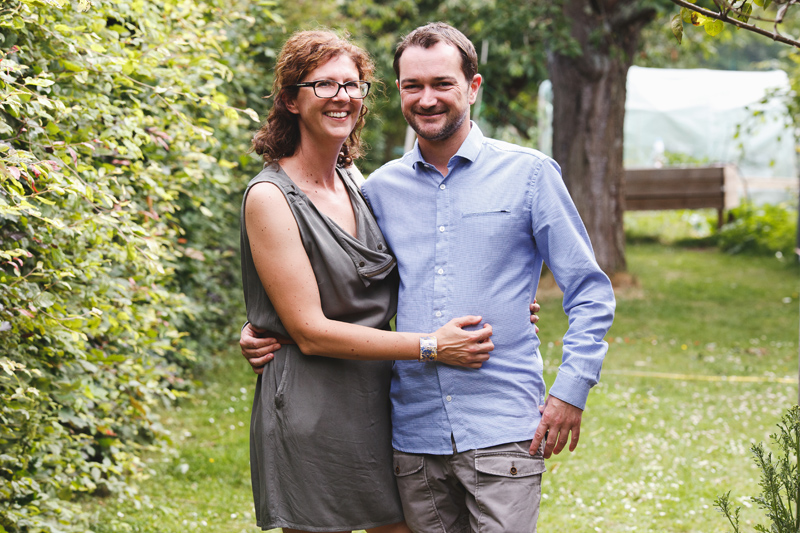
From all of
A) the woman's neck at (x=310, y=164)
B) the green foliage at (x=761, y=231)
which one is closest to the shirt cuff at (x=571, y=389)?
the woman's neck at (x=310, y=164)

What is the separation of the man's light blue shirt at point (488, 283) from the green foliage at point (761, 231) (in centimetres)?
1184

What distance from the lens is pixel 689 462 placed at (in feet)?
16.8

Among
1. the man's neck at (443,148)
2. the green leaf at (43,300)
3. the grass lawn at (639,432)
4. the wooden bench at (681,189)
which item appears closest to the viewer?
the man's neck at (443,148)

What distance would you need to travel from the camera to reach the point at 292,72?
2.46 meters

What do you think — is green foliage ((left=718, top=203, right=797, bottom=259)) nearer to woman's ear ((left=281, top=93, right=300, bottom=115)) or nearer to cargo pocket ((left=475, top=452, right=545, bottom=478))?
cargo pocket ((left=475, top=452, right=545, bottom=478))

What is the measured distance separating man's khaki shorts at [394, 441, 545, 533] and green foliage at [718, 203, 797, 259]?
11973 mm

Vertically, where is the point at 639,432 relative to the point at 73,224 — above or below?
below

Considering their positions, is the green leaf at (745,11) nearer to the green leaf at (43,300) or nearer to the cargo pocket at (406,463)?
the cargo pocket at (406,463)

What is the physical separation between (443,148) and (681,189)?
13517mm

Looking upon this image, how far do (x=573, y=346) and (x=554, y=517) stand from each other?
2.34 m

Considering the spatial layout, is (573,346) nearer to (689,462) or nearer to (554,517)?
(554,517)

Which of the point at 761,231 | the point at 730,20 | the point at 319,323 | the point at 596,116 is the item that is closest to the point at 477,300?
the point at 319,323

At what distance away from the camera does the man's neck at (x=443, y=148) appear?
2570 mm

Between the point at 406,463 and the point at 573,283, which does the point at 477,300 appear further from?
the point at 406,463
